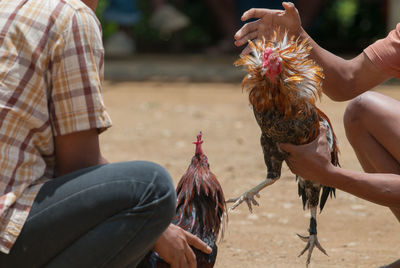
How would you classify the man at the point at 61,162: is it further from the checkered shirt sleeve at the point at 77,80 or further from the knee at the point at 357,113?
the knee at the point at 357,113

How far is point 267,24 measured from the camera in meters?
3.13

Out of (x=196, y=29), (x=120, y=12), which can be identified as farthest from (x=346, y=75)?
(x=196, y=29)

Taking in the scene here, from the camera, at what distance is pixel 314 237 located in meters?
3.20

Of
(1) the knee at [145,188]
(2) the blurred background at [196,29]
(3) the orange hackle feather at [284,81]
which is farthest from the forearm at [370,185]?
(2) the blurred background at [196,29]

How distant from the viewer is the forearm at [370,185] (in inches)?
110

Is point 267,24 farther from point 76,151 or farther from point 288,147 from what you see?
point 76,151

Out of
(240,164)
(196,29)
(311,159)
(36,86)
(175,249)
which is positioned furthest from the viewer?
(196,29)

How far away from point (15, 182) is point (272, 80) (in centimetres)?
113

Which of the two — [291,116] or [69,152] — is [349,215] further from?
[69,152]

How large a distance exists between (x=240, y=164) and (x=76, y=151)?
3.41 metres

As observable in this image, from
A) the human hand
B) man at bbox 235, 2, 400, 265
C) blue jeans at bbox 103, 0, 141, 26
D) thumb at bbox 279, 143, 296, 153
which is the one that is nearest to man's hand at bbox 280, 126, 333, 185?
thumb at bbox 279, 143, 296, 153

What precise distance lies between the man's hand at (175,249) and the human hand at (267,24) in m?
0.99

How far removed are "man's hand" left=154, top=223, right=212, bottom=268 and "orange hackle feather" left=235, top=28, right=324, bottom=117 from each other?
671 mm

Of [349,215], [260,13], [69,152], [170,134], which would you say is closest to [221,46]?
[170,134]
